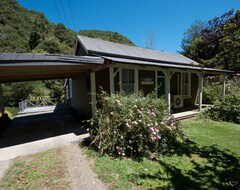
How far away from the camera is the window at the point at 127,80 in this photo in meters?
7.64

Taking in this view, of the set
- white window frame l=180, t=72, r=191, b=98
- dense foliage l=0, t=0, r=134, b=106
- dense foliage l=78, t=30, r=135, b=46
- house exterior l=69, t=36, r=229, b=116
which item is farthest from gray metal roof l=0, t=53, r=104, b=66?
dense foliage l=78, t=30, r=135, b=46

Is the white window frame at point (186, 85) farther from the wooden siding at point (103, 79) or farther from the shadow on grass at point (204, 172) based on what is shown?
the shadow on grass at point (204, 172)

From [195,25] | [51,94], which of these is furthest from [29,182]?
[195,25]

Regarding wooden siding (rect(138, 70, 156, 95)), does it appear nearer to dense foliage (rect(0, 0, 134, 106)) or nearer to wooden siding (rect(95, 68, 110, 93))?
wooden siding (rect(95, 68, 110, 93))

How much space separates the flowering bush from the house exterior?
1.47 m

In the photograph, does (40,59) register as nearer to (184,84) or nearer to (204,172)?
(204,172)

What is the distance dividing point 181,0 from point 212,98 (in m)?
7.27

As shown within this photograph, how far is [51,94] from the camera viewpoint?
2028 cm

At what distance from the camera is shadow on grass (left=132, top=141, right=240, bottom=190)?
2830 mm

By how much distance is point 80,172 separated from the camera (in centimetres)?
324

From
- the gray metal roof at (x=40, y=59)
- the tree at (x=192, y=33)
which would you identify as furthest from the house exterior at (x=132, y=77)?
the tree at (x=192, y=33)

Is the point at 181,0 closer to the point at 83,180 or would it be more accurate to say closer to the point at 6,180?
the point at 83,180

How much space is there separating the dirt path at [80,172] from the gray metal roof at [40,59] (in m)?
2.64

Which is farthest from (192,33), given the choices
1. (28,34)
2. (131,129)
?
(28,34)
